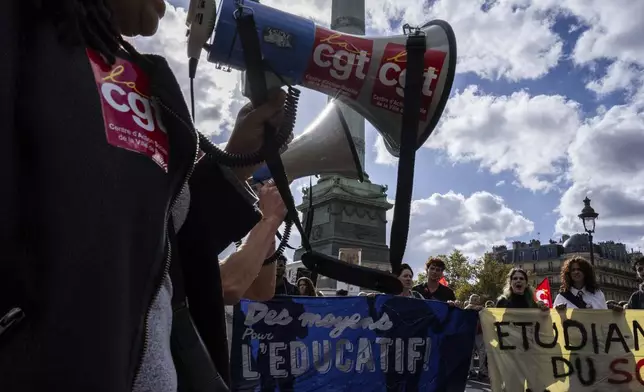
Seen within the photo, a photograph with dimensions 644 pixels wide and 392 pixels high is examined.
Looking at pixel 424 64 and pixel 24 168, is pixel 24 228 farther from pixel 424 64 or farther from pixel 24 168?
pixel 424 64

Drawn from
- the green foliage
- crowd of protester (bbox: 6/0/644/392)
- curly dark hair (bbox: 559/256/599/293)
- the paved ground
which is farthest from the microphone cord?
the green foliage

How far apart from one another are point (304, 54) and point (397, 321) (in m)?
4.50

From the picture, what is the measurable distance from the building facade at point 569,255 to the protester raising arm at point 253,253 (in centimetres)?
8575

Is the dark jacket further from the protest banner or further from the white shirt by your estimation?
the white shirt

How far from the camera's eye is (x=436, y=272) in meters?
7.17

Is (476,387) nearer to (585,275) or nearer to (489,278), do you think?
(585,275)

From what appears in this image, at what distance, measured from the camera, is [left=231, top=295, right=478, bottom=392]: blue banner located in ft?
18.6

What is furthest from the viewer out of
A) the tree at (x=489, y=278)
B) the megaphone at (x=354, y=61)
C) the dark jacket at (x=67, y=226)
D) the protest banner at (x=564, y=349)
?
the tree at (x=489, y=278)

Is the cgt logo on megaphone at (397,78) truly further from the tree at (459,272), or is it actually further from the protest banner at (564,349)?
the tree at (459,272)

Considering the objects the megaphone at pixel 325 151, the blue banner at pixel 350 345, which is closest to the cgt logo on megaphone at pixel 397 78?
the megaphone at pixel 325 151

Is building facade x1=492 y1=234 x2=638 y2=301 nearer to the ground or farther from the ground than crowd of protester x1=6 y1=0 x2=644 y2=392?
farther from the ground

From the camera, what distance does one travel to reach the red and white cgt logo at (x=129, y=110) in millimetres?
793

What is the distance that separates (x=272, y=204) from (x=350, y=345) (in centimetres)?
433

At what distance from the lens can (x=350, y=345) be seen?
19.1 feet
